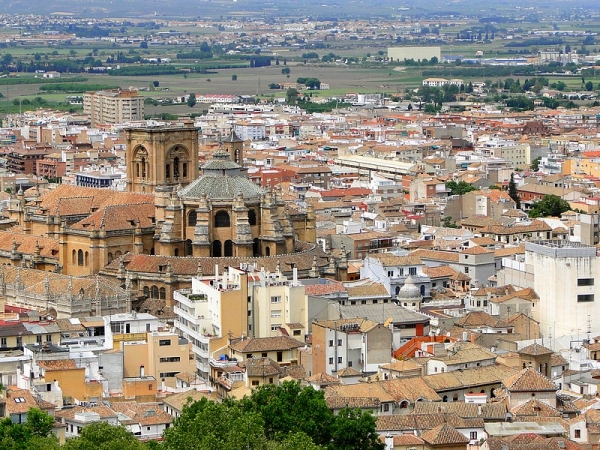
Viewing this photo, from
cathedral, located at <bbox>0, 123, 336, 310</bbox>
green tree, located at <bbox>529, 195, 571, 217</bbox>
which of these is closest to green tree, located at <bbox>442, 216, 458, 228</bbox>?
green tree, located at <bbox>529, 195, 571, 217</bbox>

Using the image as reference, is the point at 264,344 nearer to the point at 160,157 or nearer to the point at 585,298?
the point at 585,298

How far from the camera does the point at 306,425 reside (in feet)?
162

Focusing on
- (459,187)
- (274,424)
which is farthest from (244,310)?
(459,187)

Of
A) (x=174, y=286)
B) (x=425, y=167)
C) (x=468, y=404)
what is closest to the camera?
(x=468, y=404)

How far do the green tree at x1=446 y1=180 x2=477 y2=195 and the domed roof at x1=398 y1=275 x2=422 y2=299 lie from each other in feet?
136

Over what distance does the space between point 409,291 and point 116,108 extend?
119708 mm

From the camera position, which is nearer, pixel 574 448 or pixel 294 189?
pixel 574 448

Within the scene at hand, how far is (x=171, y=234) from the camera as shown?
3004 inches

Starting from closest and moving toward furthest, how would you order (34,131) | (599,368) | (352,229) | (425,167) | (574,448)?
(574,448) < (599,368) < (352,229) < (425,167) < (34,131)

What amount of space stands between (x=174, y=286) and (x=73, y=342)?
37.4ft

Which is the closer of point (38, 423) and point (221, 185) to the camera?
point (38, 423)

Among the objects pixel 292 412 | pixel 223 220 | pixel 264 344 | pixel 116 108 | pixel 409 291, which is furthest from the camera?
pixel 116 108

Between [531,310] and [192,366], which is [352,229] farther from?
[192,366]

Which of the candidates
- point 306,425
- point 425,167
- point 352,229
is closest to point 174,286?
point 352,229
